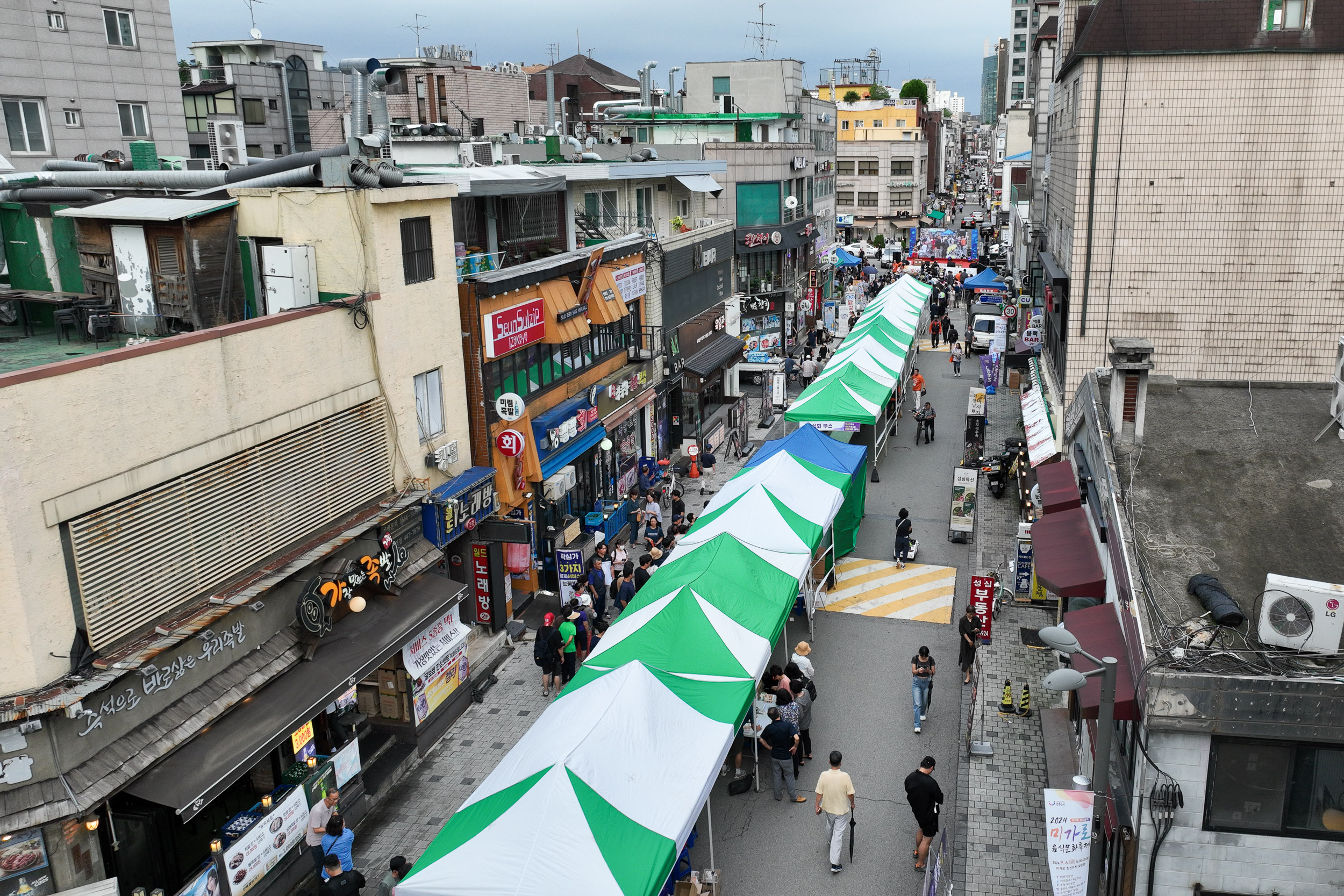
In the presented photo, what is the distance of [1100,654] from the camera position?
37.8ft

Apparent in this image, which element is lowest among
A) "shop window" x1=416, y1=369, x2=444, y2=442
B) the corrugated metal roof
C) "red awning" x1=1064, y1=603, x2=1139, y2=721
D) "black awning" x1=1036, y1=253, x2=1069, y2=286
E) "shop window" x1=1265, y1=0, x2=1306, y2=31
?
"red awning" x1=1064, y1=603, x2=1139, y2=721

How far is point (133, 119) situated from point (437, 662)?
22.9 m

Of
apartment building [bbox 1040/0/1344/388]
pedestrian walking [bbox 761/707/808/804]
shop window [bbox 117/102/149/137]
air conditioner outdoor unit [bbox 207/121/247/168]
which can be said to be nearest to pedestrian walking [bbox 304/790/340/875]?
pedestrian walking [bbox 761/707/808/804]

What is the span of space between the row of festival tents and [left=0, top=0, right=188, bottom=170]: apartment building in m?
21.5

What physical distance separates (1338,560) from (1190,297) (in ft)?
38.8

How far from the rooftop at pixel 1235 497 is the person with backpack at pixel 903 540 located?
24.1 ft

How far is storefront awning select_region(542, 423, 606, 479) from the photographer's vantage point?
2280 cm

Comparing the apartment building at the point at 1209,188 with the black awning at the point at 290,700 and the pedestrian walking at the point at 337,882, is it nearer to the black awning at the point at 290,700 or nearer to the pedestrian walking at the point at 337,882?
the black awning at the point at 290,700

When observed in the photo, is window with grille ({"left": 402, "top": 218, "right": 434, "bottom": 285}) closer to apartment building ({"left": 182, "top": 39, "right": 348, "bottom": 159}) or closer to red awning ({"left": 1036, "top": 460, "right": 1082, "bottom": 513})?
red awning ({"left": 1036, "top": 460, "right": 1082, "bottom": 513})

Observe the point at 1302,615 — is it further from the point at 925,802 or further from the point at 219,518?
the point at 219,518

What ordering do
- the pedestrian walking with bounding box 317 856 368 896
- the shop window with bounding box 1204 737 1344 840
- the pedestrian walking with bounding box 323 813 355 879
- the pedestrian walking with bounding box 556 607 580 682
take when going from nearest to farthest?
the shop window with bounding box 1204 737 1344 840
the pedestrian walking with bounding box 317 856 368 896
the pedestrian walking with bounding box 323 813 355 879
the pedestrian walking with bounding box 556 607 580 682

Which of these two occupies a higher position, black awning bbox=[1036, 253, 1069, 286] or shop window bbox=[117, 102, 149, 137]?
shop window bbox=[117, 102, 149, 137]

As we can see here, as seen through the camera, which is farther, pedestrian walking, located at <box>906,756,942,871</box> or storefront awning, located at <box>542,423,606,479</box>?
storefront awning, located at <box>542,423,606,479</box>

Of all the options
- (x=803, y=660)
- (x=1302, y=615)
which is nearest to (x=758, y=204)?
(x=803, y=660)
